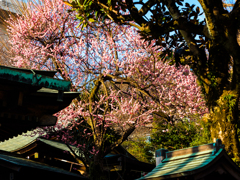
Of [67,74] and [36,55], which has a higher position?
[36,55]

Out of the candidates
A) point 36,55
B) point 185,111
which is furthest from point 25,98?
point 36,55

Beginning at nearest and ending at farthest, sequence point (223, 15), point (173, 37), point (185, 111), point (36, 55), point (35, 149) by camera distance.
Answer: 1. point (223, 15)
2. point (173, 37)
3. point (185, 111)
4. point (35, 149)
5. point (36, 55)

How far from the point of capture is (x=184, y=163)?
6.70 m

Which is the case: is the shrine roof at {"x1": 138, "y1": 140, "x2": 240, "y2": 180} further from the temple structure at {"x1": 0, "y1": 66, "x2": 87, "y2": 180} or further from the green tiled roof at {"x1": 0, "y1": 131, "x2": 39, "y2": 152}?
the green tiled roof at {"x1": 0, "y1": 131, "x2": 39, "y2": 152}

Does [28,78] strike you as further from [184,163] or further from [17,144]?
[17,144]

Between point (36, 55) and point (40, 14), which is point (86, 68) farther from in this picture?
point (40, 14)

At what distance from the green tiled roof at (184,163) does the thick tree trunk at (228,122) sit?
0.70m

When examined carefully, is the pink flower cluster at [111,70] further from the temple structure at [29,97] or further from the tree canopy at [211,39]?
the temple structure at [29,97]

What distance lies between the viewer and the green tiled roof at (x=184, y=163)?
6059 millimetres

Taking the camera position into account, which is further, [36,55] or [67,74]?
[36,55]

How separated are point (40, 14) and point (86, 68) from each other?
16.2ft

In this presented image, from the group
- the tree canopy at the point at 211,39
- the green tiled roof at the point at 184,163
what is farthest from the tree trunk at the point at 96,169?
the tree canopy at the point at 211,39

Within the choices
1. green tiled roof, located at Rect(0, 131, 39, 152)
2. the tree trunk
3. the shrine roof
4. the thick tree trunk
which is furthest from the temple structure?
green tiled roof, located at Rect(0, 131, 39, 152)

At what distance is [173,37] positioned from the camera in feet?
28.1
